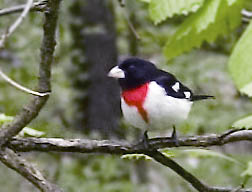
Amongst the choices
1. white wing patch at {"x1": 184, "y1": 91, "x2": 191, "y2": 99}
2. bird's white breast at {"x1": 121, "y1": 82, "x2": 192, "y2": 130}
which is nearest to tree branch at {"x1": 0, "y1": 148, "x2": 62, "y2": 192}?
bird's white breast at {"x1": 121, "y1": 82, "x2": 192, "y2": 130}

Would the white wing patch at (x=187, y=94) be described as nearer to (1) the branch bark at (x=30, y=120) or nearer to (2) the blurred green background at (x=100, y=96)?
(1) the branch bark at (x=30, y=120)

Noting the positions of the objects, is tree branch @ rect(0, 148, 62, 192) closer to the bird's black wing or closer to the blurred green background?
the bird's black wing

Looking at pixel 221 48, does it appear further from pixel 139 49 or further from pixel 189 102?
pixel 189 102

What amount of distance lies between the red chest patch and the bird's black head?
4 cm

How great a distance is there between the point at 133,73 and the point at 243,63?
0.72m

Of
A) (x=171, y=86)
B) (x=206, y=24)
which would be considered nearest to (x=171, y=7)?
(x=206, y=24)

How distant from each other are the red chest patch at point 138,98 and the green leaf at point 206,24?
21cm

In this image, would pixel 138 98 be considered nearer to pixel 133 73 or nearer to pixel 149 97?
pixel 149 97

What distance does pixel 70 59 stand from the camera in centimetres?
439

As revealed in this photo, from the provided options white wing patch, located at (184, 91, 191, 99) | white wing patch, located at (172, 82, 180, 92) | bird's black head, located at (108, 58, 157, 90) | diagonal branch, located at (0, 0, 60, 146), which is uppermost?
diagonal branch, located at (0, 0, 60, 146)

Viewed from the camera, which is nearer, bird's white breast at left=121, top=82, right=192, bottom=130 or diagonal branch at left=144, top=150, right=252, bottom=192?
diagonal branch at left=144, top=150, right=252, bottom=192

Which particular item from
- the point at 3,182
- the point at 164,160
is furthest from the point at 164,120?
the point at 3,182

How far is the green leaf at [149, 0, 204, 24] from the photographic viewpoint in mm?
1280

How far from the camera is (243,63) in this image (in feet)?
3.77
